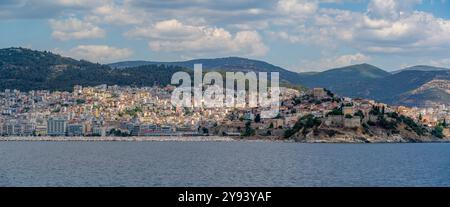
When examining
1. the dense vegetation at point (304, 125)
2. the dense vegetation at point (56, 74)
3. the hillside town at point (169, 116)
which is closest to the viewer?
the dense vegetation at point (304, 125)

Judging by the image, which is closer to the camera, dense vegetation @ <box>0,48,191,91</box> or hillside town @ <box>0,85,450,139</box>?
hillside town @ <box>0,85,450,139</box>

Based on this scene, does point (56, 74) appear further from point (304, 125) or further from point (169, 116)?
point (304, 125)

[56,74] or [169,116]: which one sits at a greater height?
[56,74]

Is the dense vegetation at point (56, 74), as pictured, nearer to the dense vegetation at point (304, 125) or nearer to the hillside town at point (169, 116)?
the hillside town at point (169, 116)

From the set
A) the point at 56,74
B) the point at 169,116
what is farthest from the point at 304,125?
the point at 56,74

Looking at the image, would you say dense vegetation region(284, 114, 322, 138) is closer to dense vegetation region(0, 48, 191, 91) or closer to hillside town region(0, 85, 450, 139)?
hillside town region(0, 85, 450, 139)

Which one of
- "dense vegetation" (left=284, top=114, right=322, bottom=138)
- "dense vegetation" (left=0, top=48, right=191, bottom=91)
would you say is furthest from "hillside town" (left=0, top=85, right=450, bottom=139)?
"dense vegetation" (left=0, top=48, right=191, bottom=91)

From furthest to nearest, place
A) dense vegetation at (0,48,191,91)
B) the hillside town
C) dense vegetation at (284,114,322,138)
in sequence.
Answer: dense vegetation at (0,48,191,91)
the hillside town
dense vegetation at (284,114,322,138)

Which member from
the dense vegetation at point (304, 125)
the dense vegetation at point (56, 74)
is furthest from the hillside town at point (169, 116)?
the dense vegetation at point (56, 74)
